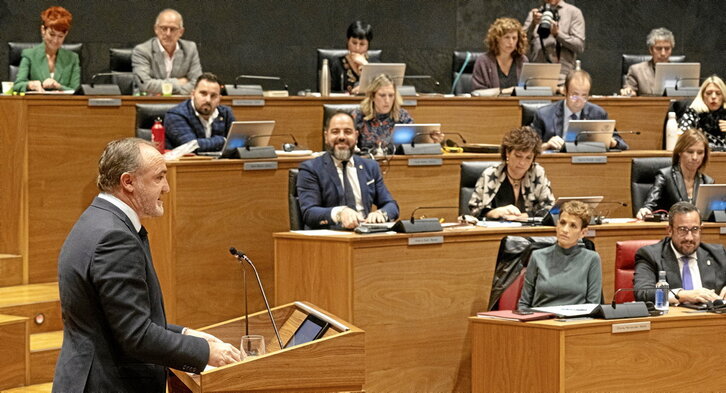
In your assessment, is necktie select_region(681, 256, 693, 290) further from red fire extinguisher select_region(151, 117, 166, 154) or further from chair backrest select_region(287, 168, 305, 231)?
red fire extinguisher select_region(151, 117, 166, 154)

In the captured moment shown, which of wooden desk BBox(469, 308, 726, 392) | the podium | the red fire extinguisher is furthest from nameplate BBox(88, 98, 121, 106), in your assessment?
the podium

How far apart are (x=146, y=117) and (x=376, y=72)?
1609 millimetres

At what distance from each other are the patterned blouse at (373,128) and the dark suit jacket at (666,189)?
55.1 inches

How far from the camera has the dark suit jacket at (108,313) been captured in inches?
86.2

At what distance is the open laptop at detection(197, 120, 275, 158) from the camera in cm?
518

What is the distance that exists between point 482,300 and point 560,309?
0.57m

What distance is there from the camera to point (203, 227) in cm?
499

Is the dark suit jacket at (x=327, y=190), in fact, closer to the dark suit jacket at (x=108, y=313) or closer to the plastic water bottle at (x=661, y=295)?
the plastic water bottle at (x=661, y=295)

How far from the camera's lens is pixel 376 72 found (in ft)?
21.7

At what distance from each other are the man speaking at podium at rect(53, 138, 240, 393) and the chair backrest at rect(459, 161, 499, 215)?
9.90ft

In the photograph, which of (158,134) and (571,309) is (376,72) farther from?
(571,309)

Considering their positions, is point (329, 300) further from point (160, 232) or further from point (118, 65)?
point (118, 65)

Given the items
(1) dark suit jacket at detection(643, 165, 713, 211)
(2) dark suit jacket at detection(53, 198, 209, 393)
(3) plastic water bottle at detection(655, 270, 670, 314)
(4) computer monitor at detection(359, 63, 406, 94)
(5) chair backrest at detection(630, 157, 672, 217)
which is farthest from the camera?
(4) computer monitor at detection(359, 63, 406, 94)

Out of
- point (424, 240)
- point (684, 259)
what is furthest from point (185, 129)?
point (684, 259)
